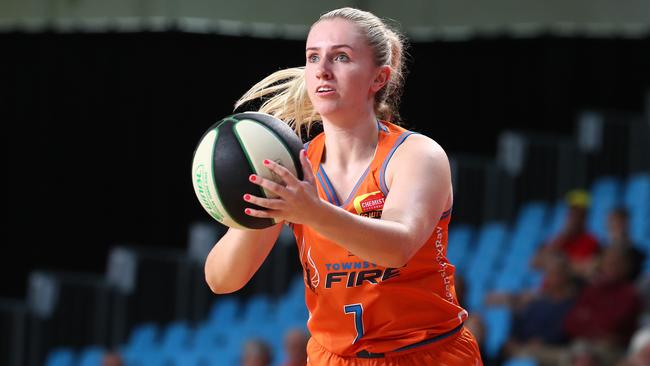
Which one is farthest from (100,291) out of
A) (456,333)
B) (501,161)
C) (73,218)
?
(456,333)

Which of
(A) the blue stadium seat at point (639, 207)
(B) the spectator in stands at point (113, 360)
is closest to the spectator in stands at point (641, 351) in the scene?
(A) the blue stadium seat at point (639, 207)

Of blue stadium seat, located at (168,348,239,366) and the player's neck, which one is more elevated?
the player's neck

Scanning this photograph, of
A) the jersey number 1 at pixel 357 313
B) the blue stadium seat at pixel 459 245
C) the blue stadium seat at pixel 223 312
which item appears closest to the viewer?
the jersey number 1 at pixel 357 313

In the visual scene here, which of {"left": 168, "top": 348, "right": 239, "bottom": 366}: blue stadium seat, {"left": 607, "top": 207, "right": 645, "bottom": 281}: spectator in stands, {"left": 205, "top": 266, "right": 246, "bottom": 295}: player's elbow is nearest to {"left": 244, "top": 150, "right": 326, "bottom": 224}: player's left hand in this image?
{"left": 205, "top": 266, "right": 246, "bottom": 295}: player's elbow

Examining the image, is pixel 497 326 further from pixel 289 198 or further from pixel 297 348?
pixel 289 198

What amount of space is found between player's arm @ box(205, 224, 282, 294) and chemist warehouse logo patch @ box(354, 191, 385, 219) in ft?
0.94

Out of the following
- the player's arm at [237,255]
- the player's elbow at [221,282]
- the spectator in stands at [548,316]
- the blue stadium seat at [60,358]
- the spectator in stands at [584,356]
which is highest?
the player's arm at [237,255]

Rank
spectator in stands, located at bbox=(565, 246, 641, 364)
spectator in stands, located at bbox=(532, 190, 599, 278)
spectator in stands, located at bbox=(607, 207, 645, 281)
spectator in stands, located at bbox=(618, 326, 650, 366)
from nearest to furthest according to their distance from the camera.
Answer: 1. spectator in stands, located at bbox=(618, 326, 650, 366)
2. spectator in stands, located at bbox=(565, 246, 641, 364)
3. spectator in stands, located at bbox=(607, 207, 645, 281)
4. spectator in stands, located at bbox=(532, 190, 599, 278)

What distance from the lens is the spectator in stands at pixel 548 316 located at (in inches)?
299

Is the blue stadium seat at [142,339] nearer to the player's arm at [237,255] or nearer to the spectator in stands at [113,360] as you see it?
the spectator in stands at [113,360]

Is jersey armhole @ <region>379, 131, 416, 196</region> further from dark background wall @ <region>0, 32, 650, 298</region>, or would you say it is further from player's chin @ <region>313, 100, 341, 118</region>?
dark background wall @ <region>0, 32, 650, 298</region>

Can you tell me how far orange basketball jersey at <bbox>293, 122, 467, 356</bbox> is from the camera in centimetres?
324

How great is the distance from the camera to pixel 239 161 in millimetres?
2852

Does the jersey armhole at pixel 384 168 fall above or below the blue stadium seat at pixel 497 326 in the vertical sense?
above
